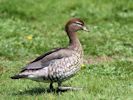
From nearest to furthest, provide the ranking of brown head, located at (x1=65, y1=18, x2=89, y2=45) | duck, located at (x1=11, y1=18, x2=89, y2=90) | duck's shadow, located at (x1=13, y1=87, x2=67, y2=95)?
duck, located at (x1=11, y1=18, x2=89, y2=90), duck's shadow, located at (x1=13, y1=87, x2=67, y2=95), brown head, located at (x1=65, y1=18, x2=89, y2=45)

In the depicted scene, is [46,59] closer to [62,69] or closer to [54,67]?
[54,67]

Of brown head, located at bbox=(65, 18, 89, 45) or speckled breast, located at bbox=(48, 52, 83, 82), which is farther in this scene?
brown head, located at bbox=(65, 18, 89, 45)

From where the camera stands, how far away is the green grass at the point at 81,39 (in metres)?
8.64

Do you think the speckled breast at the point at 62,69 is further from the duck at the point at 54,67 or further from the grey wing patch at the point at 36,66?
the grey wing patch at the point at 36,66

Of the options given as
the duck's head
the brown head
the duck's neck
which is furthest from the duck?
the duck's head

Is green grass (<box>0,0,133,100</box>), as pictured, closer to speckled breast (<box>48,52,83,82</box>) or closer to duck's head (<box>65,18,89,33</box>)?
speckled breast (<box>48,52,83,82</box>)

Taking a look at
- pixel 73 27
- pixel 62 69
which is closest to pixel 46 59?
pixel 62 69

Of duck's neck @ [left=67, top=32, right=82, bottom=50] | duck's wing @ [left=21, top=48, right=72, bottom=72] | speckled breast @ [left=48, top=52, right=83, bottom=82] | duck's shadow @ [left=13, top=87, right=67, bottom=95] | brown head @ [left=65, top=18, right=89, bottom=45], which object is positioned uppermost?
brown head @ [left=65, top=18, right=89, bottom=45]

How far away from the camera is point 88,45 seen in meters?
12.7

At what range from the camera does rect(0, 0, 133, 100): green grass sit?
8641 millimetres

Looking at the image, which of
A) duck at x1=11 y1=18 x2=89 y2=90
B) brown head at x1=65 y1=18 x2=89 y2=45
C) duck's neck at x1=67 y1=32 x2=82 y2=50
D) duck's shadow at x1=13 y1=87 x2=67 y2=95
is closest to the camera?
duck at x1=11 y1=18 x2=89 y2=90

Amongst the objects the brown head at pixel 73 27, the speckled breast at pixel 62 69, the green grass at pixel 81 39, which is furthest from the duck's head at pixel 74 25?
the green grass at pixel 81 39

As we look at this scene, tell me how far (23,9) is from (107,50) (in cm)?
416

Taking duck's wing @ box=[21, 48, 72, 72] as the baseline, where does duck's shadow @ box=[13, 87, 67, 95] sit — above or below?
below
